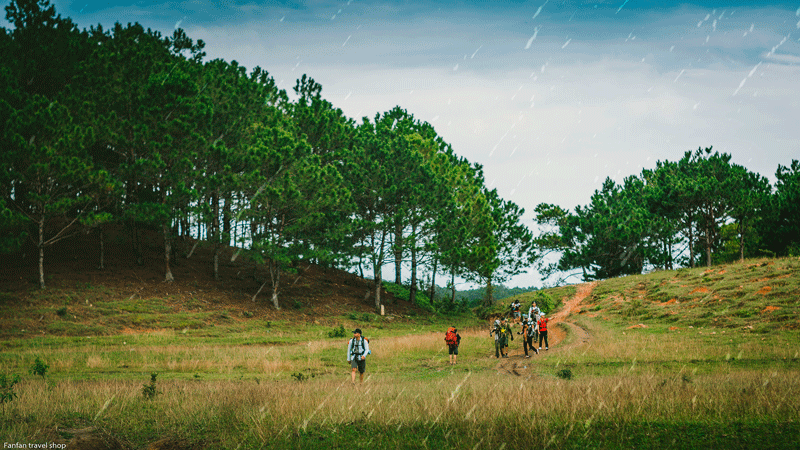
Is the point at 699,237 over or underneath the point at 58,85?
underneath

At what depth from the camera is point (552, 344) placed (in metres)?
25.7

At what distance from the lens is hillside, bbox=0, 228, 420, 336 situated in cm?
2669

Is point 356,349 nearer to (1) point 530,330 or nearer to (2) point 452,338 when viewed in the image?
(2) point 452,338

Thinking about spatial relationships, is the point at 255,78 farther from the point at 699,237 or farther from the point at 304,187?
the point at 699,237

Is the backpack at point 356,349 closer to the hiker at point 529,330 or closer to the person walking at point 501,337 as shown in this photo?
the person walking at point 501,337

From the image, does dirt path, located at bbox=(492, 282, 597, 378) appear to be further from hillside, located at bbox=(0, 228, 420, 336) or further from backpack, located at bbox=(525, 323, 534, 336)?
hillside, located at bbox=(0, 228, 420, 336)

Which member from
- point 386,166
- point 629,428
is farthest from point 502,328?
point 386,166

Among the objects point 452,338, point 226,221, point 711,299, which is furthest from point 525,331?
point 226,221

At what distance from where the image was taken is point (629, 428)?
7.89m

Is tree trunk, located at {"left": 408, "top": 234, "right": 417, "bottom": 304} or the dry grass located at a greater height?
tree trunk, located at {"left": 408, "top": 234, "right": 417, "bottom": 304}

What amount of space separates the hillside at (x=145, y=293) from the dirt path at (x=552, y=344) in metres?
13.7

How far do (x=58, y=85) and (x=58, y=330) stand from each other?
20.9 m

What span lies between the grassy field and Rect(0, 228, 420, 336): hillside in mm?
1858

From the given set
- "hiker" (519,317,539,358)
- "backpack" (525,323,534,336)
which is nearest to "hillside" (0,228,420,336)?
"hiker" (519,317,539,358)
